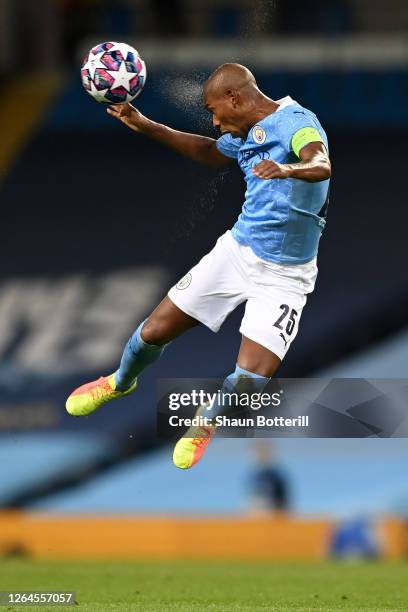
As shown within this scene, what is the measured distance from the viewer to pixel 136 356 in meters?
9.69

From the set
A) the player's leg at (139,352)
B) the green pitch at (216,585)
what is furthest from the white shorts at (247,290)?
the green pitch at (216,585)

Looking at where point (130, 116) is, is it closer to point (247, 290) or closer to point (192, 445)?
point (247, 290)

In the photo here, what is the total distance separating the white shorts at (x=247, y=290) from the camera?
30.6ft

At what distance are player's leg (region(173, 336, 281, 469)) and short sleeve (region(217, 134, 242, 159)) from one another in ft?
4.00

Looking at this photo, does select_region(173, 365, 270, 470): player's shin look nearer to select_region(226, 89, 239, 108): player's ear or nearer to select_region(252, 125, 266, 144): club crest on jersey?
select_region(252, 125, 266, 144): club crest on jersey

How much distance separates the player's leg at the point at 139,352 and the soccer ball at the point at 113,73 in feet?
4.33

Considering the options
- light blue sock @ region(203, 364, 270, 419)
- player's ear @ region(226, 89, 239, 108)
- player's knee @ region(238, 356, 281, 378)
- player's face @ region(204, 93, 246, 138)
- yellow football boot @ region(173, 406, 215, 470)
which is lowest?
yellow football boot @ region(173, 406, 215, 470)

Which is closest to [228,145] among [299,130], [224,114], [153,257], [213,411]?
[224,114]

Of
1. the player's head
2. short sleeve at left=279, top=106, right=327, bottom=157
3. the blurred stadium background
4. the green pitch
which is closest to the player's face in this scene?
the player's head

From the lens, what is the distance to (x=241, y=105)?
924 centimetres

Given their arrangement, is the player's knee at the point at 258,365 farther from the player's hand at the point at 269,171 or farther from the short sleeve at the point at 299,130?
the player's hand at the point at 269,171

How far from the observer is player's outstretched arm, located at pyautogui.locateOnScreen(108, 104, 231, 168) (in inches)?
387

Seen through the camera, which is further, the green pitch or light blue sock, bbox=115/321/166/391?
the green pitch

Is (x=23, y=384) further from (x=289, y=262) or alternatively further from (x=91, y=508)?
(x=289, y=262)
